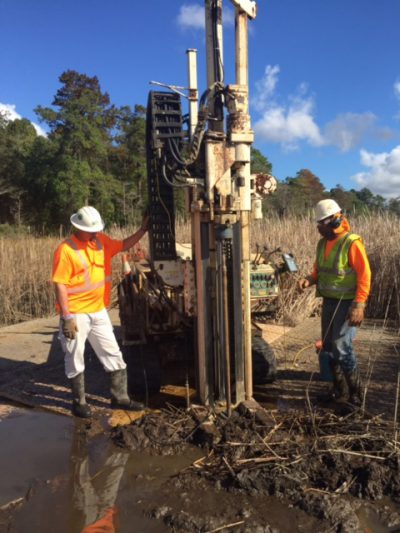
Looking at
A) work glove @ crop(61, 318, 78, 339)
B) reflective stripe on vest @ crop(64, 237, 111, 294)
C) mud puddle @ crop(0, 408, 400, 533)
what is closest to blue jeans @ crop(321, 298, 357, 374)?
mud puddle @ crop(0, 408, 400, 533)

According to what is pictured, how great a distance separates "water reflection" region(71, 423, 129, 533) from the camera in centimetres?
302

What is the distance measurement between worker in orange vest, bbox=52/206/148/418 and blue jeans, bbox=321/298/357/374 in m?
2.02

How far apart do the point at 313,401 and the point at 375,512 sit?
1831 mm

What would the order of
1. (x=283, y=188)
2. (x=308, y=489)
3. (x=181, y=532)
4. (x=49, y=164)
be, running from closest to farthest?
Result: (x=181, y=532), (x=308, y=489), (x=49, y=164), (x=283, y=188)

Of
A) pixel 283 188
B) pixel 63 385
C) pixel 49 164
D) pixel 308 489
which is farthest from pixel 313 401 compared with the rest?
pixel 283 188

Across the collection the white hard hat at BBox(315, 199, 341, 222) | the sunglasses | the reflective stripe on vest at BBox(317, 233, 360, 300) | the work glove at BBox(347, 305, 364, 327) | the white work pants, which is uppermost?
the white hard hat at BBox(315, 199, 341, 222)

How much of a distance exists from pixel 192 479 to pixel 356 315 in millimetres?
2070

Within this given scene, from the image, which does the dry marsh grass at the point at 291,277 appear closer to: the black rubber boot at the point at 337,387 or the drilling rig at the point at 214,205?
the black rubber boot at the point at 337,387

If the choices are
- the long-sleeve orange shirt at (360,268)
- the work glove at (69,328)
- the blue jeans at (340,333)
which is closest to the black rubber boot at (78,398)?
the work glove at (69,328)

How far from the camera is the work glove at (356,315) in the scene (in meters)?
4.35

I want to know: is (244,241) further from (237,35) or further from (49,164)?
(49,164)

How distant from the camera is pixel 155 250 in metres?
4.95

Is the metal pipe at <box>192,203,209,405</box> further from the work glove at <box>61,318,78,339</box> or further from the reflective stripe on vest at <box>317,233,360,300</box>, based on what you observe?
the reflective stripe on vest at <box>317,233,360,300</box>

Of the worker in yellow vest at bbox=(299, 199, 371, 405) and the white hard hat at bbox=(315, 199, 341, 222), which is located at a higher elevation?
the white hard hat at bbox=(315, 199, 341, 222)
